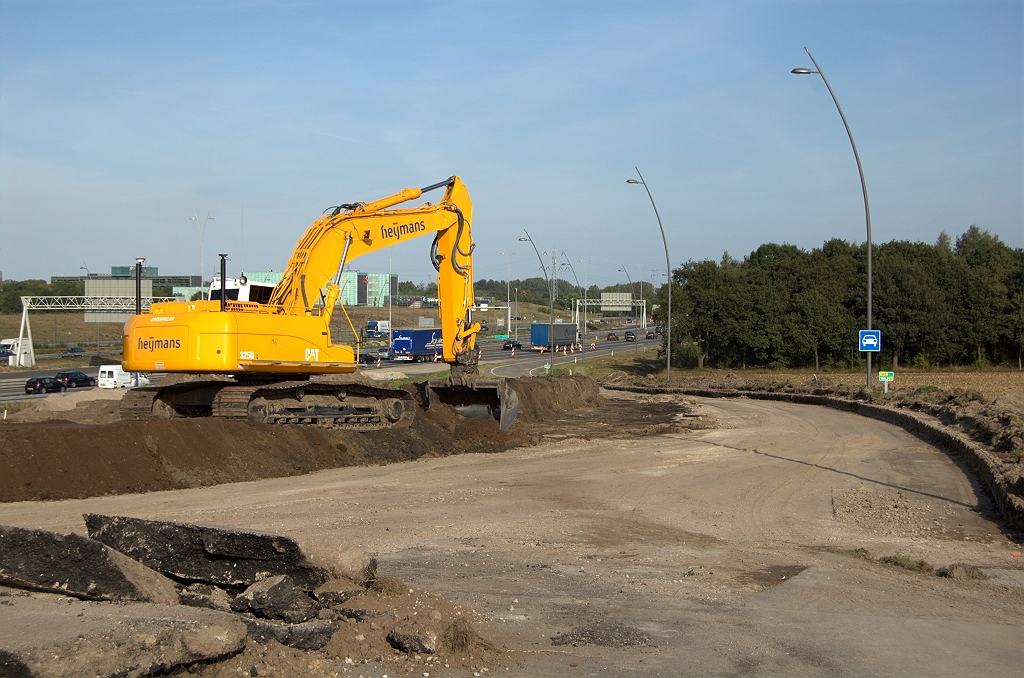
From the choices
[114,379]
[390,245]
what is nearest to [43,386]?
[114,379]

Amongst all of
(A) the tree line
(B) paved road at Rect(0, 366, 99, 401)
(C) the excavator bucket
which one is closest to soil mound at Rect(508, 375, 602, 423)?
(C) the excavator bucket

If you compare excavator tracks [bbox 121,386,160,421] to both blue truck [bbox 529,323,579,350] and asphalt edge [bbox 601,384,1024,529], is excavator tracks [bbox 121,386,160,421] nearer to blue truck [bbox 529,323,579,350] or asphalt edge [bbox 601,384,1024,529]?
asphalt edge [bbox 601,384,1024,529]

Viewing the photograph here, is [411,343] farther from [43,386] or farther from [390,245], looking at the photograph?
[390,245]

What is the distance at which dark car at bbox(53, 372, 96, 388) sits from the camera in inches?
1880

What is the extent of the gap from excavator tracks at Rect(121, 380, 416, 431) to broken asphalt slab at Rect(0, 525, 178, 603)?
1070 centimetres

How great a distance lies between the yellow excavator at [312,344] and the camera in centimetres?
1638

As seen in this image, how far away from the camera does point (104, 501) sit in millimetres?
12844

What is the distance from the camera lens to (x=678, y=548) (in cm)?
1045

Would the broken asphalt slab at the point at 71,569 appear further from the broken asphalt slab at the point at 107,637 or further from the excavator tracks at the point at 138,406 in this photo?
the excavator tracks at the point at 138,406

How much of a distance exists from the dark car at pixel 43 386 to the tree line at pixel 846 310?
39620mm

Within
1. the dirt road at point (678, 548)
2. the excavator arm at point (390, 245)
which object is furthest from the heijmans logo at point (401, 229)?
the dirt road at point (678, 548)

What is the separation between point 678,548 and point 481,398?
11.8m

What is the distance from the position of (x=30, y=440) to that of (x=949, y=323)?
62653 mm

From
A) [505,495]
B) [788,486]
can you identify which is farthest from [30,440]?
[788,486]
